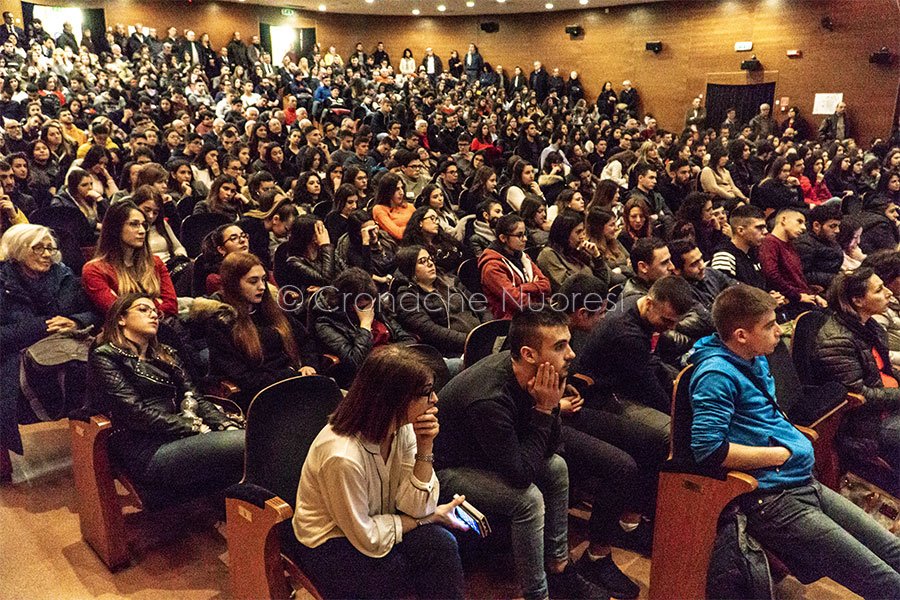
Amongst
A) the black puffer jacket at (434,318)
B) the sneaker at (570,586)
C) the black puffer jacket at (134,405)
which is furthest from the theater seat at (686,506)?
the black puffer jacket at (134,405)

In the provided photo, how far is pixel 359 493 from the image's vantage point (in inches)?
60.6

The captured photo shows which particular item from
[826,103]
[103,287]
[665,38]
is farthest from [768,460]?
[665,38]

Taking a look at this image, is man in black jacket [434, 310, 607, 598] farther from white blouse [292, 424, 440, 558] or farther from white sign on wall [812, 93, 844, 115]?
white sign on wall [812, 93, 844, 115]

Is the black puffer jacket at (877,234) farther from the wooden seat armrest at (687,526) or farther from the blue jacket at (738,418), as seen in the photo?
the wooden seat armrest at (687,526)

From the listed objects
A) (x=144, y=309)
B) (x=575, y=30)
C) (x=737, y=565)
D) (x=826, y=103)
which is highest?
(x=575, y=30)

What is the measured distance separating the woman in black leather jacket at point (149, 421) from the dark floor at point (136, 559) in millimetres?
321

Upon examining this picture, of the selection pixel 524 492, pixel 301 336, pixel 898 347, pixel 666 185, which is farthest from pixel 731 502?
pixel 666 185

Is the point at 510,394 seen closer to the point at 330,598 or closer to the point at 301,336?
the point at 330,598

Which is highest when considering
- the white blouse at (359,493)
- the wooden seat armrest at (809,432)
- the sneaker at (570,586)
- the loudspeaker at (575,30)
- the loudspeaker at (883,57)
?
the loudspeaker at (575,30)

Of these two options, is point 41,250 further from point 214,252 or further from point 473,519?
point 473,519

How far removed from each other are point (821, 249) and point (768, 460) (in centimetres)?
288

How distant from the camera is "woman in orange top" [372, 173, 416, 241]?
15.0 feet

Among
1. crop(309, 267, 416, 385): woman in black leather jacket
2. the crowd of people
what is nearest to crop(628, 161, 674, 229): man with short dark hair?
the crowd of people

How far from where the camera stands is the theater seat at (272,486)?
167 centimetres
